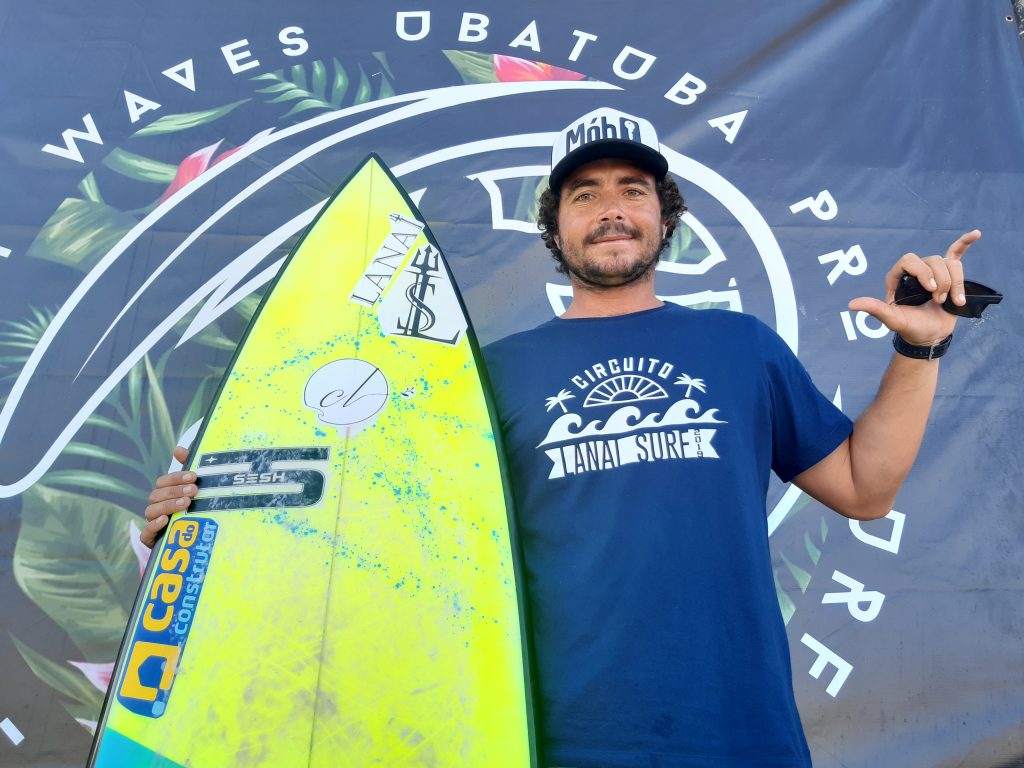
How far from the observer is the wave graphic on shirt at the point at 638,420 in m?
1.22

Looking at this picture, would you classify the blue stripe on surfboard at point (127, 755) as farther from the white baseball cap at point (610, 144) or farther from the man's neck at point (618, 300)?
the white baseball cap at point (610, 144)

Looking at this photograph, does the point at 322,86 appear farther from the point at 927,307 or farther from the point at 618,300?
the point at 927,307

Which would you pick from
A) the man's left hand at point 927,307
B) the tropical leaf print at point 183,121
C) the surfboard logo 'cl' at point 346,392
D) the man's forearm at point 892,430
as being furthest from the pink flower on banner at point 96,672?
the man's left hand at point 927,307

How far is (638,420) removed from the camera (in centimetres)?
124

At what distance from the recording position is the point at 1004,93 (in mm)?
2285

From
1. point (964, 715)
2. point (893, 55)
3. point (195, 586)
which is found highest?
point (893, 55)

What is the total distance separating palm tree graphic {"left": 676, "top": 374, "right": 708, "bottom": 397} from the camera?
49.2 inches

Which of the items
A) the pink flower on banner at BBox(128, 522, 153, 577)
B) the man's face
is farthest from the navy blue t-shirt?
the pink flower on banner at BBox(128, 522, 153, 577)

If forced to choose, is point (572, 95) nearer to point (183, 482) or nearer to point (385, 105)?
point (385, 105)

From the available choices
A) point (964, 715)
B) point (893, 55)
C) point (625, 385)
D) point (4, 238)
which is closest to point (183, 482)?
point (625, 385)

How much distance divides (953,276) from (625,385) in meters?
0.57

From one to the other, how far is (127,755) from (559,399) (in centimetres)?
104

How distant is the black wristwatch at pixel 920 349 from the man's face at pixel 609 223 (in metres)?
0.49

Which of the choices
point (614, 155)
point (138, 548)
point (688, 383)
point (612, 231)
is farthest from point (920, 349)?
point (138, 548)
